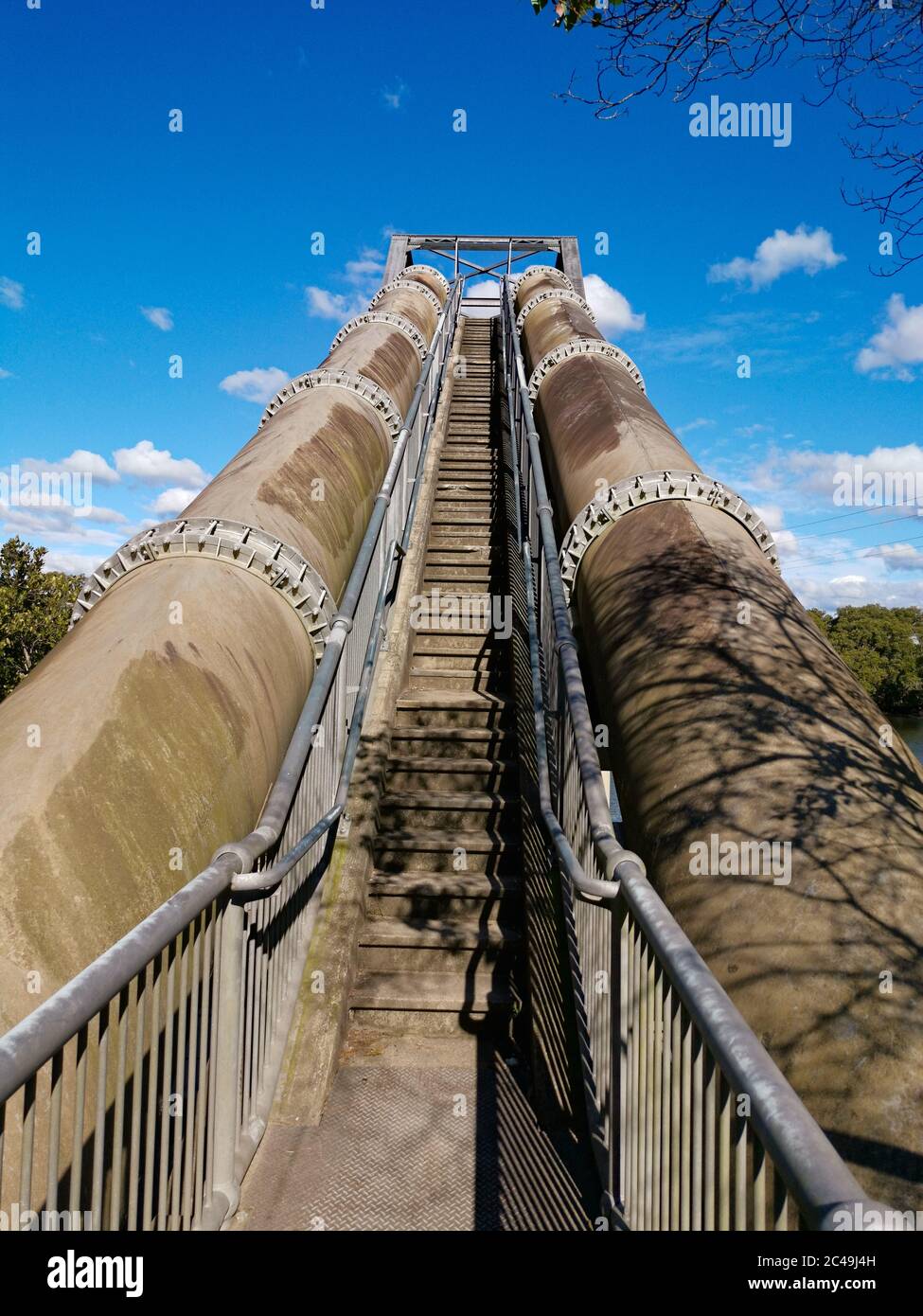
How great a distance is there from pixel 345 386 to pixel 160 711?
16.9 feet

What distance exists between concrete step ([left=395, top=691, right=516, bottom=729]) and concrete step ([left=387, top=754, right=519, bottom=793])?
0.53 metres

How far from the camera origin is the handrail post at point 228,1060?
2492 millimetres

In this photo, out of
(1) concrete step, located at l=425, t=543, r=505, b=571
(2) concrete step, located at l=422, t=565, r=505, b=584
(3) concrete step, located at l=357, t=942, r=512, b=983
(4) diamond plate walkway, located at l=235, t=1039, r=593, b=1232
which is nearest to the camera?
(4) diamond plate walkway, located at l=235, t=1039, r=593, b=1232

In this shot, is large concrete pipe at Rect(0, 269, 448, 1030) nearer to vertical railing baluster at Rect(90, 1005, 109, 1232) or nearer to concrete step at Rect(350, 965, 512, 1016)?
vertical railing baluster at Rect(90, 1005, 109, 1232)

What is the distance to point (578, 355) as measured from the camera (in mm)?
8734

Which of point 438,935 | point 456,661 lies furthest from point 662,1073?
point 456,661

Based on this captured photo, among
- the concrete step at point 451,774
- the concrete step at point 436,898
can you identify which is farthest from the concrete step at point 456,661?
the concrete step at point 436,898

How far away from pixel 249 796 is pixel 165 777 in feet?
1.79

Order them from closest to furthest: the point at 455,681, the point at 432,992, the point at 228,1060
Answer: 1. the point at 228,1060
2. the point at 432,992
3. the point at 455,681

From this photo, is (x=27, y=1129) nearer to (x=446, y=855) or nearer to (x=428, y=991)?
(x=428, y=991)

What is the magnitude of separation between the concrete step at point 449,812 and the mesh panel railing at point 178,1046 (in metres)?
1.07

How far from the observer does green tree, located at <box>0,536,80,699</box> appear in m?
30.0

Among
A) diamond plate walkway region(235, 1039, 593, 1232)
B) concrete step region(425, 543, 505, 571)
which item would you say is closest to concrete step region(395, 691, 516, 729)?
concrete step region(425, 543, 505, 571)

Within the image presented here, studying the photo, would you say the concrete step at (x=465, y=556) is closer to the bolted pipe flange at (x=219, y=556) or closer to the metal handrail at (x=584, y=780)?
the metal handrail at (x=584, y=780)
